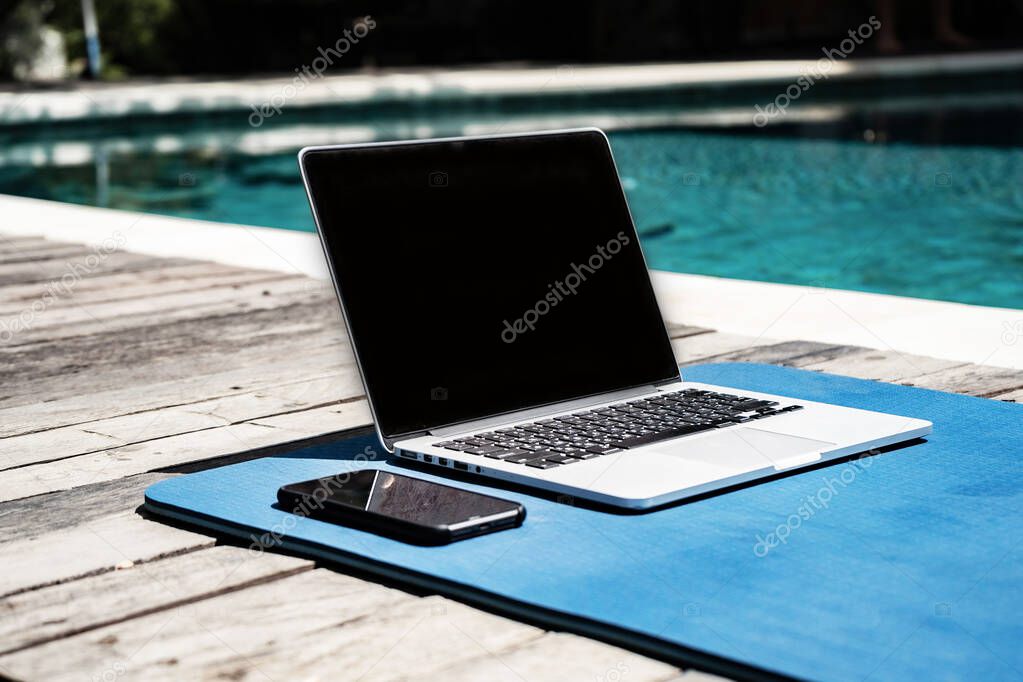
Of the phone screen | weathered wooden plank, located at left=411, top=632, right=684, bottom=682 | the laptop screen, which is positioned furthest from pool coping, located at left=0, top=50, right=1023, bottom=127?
weathered wooden plank, located at left=411, top=632, right=684, bottom=682

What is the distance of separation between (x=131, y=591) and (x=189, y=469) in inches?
24.2

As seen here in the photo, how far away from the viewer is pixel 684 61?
18375mm

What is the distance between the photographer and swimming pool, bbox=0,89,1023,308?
6729mm

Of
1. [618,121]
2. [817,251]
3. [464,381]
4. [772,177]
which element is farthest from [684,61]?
[464,381]

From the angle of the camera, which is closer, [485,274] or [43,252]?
[485,274]

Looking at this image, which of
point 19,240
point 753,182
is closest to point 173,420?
point 19,240

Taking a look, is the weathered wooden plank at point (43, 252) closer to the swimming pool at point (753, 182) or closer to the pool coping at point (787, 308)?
the pool coping at point (787, 308)

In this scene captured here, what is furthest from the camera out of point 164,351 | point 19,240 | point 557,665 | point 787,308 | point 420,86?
point 420,86

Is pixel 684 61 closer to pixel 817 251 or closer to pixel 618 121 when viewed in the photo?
pixel 618 121

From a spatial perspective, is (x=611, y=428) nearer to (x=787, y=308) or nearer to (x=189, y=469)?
(x=189, y=469)

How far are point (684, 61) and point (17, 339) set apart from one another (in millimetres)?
15730

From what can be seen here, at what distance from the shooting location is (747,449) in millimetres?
1922

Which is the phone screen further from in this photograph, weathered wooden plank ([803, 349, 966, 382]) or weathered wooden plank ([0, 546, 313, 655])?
weathered wooden plank ([803, 349, 966, 382])

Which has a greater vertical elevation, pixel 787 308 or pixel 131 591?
pixel 131 591
